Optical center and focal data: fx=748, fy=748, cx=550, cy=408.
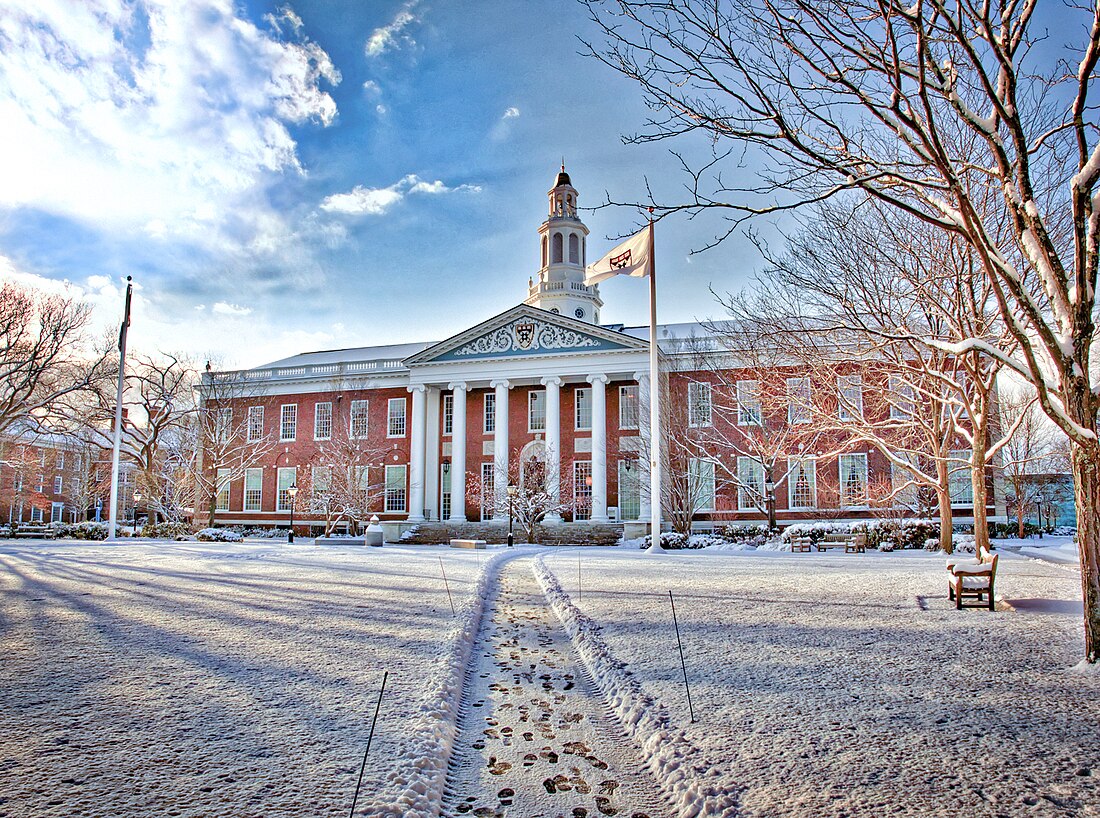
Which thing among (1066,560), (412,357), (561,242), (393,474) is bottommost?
(1066,560)

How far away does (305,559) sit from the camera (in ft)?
70.4

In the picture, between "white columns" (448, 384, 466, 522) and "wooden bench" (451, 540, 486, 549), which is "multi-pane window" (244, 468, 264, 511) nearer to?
"white columns" (448, 384, 466, 522)

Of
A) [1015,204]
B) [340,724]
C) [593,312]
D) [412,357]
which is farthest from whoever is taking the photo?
[593,312]

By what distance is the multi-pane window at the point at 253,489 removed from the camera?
169 ft

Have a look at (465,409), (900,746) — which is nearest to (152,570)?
(900,746)

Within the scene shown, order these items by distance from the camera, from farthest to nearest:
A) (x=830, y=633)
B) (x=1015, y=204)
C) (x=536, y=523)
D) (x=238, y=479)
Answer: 1. (x=238, y=479)
2. (x=536, y=523)
3. (x=830, y=633)
4. (x=1015, y=204)

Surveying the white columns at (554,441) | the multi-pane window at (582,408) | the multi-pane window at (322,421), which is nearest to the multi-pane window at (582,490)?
the white columns at (554,441)

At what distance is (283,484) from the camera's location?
50.8 metres

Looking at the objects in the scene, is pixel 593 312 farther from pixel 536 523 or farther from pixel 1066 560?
pixel 1066 560

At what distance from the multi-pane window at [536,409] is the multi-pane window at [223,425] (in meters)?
18.1

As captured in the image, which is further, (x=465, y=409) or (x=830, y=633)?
(x=465, y=409)

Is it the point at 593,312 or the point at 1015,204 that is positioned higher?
the point at 593,312

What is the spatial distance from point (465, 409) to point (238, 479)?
1807 centimetres

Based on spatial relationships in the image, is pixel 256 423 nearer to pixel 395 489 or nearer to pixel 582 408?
pixel 395 489
